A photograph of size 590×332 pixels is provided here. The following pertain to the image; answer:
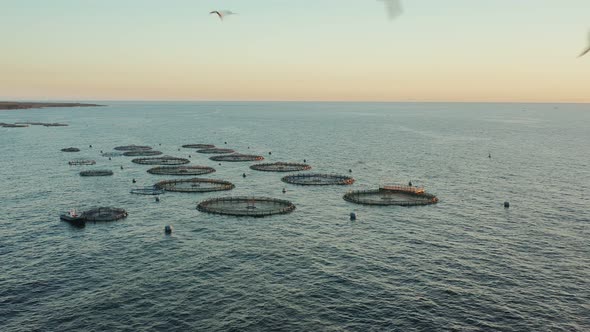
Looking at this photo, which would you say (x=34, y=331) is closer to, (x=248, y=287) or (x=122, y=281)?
(x=122, y=281)

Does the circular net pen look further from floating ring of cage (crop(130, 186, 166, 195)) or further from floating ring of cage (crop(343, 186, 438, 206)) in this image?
floating ring of cage (crop(343, 186, 438, 206))

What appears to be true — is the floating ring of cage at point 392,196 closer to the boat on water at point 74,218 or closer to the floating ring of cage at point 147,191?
the floating ring of cage at point 147,191

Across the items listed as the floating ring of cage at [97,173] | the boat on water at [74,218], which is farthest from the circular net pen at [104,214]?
the floating ring of cage at [97,173]

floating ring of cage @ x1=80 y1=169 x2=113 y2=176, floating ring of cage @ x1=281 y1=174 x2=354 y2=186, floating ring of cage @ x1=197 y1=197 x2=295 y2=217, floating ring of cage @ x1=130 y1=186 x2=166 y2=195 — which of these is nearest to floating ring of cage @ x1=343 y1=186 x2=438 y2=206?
floating ring of cage @ x1=281 y1=174 x2=354 y2=186

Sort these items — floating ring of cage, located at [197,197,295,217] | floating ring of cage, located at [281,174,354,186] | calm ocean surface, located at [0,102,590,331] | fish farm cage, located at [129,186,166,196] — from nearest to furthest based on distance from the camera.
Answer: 1. calm ocean surface, located at [0,102,590,331]
2. floating ring of cage, located at [197,197,295,217]
3. fish farm cage, located at [129,186,166,196]
4. floating ring of cage, located at [281,174,354,186]

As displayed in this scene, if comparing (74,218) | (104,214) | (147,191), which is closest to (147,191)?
(147,191)

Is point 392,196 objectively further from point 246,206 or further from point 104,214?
point 104,214

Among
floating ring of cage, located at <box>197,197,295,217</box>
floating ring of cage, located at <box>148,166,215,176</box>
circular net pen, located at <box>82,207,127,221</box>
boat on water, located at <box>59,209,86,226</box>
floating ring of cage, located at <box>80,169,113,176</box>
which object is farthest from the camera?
floating ring of cage, located at <box>148,166,215,176</box>
